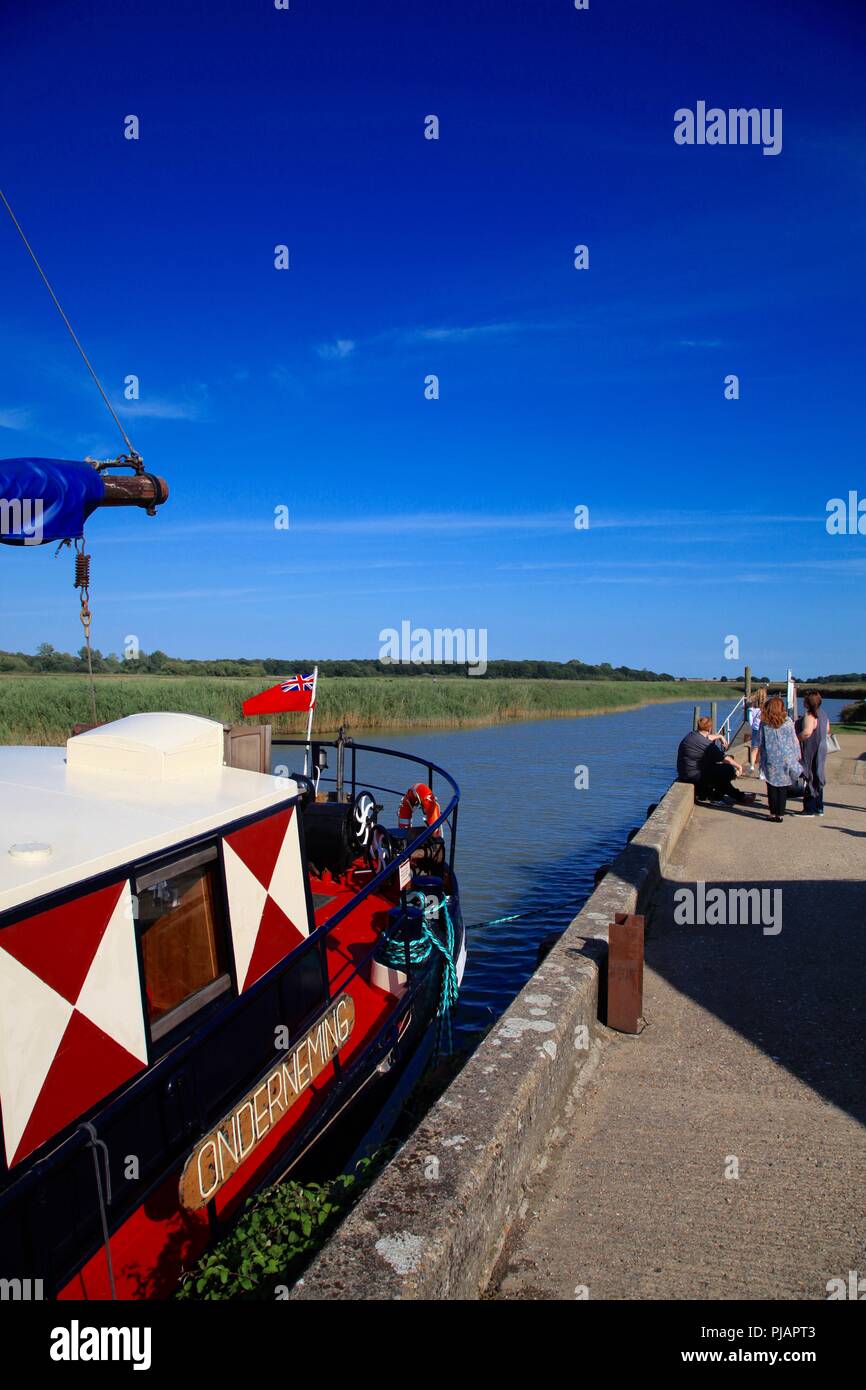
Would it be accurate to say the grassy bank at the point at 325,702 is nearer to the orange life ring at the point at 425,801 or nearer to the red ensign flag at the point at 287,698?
the orange life ring at the point at 425,801

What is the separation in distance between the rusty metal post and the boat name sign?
1652mm

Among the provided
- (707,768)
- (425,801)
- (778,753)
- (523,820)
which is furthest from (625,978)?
(523,820)

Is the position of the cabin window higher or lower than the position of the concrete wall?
higher

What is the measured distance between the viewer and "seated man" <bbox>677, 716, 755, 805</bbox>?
13844 millimetres

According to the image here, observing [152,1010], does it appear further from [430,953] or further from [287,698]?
[287,698]

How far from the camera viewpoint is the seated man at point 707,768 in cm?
1384

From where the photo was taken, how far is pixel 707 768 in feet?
45.8

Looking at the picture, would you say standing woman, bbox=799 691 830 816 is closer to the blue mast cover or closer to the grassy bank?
the blue mast cover

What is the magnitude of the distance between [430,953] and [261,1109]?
2917 mm

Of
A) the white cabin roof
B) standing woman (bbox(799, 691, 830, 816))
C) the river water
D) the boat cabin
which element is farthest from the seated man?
the white cabin roof

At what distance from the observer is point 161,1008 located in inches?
167

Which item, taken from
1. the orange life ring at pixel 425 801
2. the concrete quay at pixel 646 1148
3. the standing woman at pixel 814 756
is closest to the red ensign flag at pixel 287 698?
the orange life ring at pixel 425 801

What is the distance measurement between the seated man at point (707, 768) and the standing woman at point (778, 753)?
1.44 m

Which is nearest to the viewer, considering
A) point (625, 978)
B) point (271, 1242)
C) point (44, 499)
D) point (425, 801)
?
point (271, 1242)
